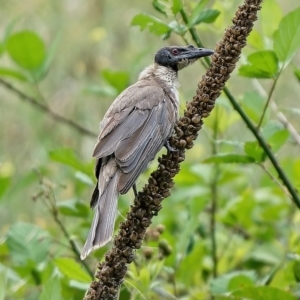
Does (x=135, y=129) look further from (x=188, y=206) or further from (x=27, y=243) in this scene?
(x=27, y=243)

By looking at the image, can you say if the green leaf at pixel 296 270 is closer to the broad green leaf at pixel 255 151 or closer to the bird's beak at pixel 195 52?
the broad green leaf at pixel 255 151

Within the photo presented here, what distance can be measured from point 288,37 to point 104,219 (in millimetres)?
1144

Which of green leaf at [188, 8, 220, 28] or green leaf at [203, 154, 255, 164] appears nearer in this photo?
green leaf at [203, 154, 255, 164]

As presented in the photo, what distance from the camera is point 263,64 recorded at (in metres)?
3.22

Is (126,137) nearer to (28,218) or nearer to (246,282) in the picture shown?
(246,282)

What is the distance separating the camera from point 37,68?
4324 millimetres

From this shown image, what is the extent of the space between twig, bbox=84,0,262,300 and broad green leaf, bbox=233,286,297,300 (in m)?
0.46

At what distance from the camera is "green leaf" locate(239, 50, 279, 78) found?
3203 millimetres

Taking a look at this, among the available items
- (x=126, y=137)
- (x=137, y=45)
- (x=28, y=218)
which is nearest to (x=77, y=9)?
(x=137, y=45)

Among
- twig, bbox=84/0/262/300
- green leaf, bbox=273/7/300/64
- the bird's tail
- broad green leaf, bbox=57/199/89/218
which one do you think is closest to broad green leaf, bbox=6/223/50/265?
broad green leaf, bbox=57/199/89/218

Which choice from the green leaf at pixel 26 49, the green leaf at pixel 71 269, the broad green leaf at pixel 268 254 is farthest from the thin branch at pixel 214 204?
the green leaf at pixel 26 49

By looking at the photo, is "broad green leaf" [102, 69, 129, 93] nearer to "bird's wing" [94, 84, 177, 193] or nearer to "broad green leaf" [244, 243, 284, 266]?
"bird's wing" [94, 84, 177, 193]

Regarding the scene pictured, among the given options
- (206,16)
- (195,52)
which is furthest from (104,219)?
(195,52)

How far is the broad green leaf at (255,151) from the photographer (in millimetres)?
3229
